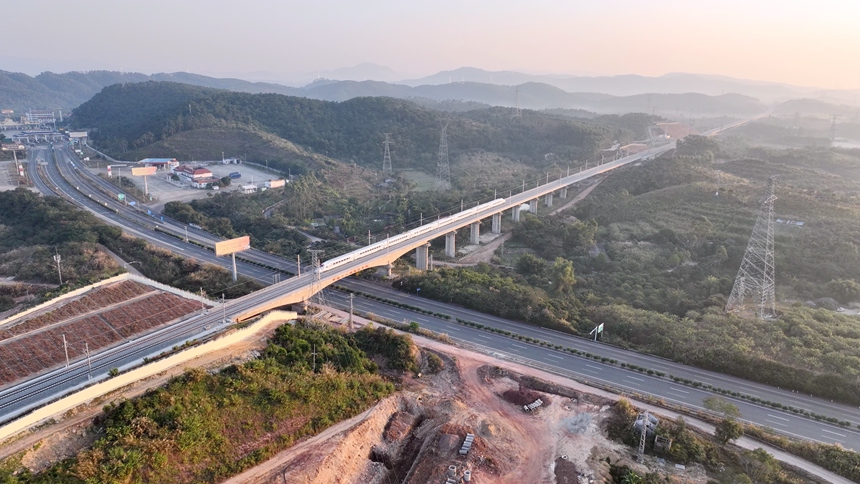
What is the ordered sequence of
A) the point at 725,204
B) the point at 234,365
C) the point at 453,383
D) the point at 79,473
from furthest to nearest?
the point at 725,204
the point at 453,383
the point at 234,365
the point at 79,473

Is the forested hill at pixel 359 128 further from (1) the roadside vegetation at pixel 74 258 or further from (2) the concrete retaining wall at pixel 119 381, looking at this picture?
(2) the concrete retaining wall at pixel 119 381

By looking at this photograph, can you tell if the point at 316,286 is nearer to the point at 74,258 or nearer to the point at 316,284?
the point at 316,284

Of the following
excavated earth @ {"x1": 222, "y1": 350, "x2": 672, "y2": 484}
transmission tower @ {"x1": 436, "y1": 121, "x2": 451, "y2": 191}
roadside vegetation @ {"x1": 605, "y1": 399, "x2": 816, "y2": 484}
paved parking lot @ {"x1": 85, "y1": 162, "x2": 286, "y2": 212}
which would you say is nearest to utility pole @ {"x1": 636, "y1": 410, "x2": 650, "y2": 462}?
roadside vegetation @ {"x1": 605, "y1": 399, "x2": 816, "y2": 484}

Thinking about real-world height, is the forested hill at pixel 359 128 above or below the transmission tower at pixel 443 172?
above

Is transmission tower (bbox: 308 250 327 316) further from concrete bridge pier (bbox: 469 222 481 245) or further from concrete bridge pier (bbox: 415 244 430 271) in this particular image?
concrete bridge pier (bbox: 469 222 481 245)

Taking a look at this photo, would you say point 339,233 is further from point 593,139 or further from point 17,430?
point 593,139

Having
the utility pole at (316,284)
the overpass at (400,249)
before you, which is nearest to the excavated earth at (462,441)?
the overpass at (400,249)

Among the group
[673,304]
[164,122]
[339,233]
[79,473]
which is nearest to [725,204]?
[673,304]
